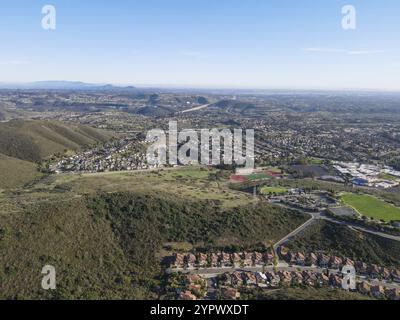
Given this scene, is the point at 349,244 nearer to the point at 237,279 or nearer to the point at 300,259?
the point at 300,259

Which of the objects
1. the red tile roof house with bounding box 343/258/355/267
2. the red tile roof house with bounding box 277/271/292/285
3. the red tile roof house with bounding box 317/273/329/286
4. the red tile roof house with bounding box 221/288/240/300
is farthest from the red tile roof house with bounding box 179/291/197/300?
the red tile roof house with bounding box 343/258/355/267

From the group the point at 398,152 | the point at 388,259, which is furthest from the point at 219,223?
the point at 398,152

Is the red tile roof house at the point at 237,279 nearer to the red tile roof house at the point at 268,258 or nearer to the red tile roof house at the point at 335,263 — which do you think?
the red tile roof house at the point at 268,258

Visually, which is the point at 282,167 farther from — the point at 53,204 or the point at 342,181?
the point at 53,204

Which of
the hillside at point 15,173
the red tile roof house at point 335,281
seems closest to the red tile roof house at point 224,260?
the red tile roof house at point 335,281

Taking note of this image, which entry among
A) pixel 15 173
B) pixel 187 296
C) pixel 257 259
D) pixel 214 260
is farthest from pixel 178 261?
pixel 15 173
